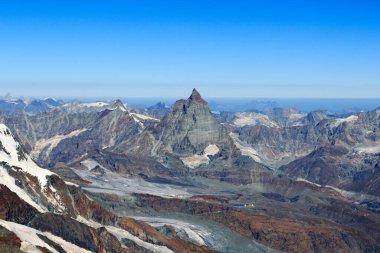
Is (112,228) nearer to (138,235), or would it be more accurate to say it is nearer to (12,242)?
(138,235)

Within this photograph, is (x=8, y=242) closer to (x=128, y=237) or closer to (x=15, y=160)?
(x=128, y=237)

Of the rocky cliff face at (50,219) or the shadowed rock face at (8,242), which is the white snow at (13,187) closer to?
the rocky cliff face at (50,219)

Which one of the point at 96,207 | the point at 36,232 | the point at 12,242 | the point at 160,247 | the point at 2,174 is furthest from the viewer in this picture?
the point at 96,207

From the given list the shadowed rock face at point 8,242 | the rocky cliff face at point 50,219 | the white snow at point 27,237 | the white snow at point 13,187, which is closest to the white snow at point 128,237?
the rocky cliff face at point 50,219

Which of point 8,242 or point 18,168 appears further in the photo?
point 18,168

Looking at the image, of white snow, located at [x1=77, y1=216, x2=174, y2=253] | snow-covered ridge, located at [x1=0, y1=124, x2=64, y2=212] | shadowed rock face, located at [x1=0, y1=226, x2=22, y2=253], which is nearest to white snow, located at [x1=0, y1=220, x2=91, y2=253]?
shadowed rock face, located at [x1=0, y1=226, x2=22, y2=253]

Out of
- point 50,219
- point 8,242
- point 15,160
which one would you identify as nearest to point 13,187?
point 50,219

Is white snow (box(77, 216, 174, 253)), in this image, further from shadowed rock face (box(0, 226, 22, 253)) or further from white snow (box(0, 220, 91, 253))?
shadowed rock face (box(0, 226, 22, 253))

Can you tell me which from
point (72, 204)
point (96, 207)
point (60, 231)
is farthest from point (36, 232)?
point (96, 207)
